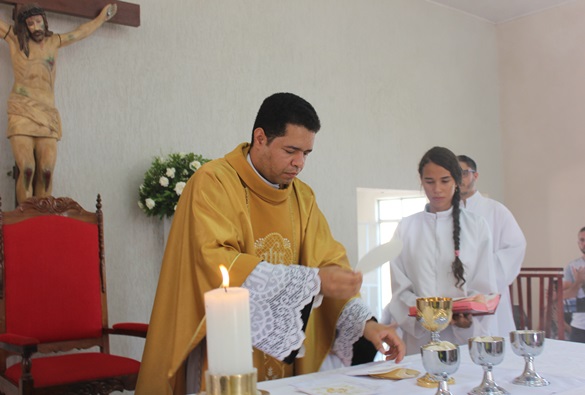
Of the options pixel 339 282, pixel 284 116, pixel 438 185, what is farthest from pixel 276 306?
pixel 438 185

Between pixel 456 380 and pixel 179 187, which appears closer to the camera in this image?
pixel 456 380

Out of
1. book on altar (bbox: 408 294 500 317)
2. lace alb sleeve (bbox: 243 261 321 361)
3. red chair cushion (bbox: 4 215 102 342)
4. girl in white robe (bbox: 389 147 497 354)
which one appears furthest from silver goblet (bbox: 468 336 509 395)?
red chair cushion (bbox: 4 215 102 342)

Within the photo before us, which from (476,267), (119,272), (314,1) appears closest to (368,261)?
(476,267)

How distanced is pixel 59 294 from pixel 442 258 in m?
2.09

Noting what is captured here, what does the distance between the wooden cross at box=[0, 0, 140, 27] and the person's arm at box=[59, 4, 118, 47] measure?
3.3 inches

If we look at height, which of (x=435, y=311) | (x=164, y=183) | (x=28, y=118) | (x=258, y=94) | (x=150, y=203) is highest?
(x=258, y=94)

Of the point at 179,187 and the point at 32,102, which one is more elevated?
the point at 32,102

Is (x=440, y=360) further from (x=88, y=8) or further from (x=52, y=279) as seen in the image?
(x=88, y=8)

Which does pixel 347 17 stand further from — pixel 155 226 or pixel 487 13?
pixel 155 226

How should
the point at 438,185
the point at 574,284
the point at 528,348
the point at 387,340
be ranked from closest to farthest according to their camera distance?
the point at 528,348 < the point at 387,340 < the point at 438,185 < the point at 574,284

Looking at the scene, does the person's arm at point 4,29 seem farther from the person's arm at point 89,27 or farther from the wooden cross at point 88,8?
the person's arm at point 89,27

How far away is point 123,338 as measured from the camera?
4562mm

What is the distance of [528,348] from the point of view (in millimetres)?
1968

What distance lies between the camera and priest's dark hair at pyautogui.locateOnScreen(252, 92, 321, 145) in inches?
98.5
